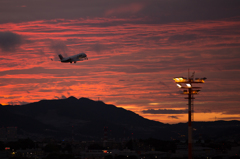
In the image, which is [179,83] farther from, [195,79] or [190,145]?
[190,145]

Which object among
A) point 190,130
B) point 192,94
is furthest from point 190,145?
point 192,94

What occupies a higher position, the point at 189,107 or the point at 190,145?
the point at 189,107

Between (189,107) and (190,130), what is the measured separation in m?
8.49

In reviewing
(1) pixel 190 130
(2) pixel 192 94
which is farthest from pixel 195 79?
(1) pixel 190 130

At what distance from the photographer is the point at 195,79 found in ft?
518

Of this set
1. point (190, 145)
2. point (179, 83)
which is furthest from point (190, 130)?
point (179, 83)

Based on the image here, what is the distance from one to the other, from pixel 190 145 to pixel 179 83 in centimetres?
2168

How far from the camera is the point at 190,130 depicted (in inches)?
5881

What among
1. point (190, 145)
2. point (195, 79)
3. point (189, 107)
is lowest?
point (190, 145)

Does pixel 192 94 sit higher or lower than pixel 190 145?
higher

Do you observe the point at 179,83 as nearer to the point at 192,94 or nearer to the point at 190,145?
the point at 192,94

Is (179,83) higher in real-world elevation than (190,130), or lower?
higher

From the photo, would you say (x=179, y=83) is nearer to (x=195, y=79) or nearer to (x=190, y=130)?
(x=195, y=79)

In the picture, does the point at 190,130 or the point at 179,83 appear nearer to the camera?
the point at 190,130
